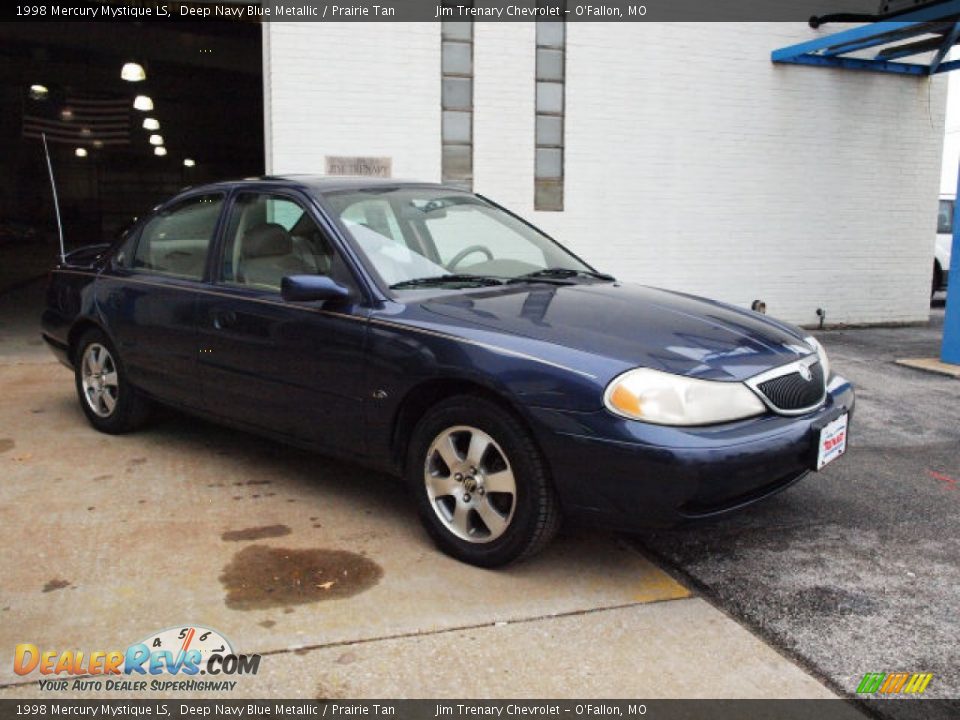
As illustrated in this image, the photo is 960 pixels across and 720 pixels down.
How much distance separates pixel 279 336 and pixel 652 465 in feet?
5.95

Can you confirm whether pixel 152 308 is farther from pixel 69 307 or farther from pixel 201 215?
pixel 69 307

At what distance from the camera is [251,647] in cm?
275

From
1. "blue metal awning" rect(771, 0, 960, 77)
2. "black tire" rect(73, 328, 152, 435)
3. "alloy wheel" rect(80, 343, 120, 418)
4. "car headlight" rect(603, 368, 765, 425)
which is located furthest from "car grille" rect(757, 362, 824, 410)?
"blue metal awning" rect(771, 0, 960, 77)

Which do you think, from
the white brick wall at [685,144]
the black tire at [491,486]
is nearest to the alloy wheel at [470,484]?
the black tire at [491,486]

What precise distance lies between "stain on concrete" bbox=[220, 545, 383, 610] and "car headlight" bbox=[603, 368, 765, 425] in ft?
3.75

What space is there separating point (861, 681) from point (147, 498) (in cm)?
307

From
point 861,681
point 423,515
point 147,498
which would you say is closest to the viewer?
point 861,681

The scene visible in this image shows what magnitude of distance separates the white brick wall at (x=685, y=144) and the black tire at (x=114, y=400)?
3730 millimetres

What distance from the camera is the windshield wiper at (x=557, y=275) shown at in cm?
410

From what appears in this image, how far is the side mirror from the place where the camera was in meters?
3.56

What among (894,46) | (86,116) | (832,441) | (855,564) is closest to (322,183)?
(832,441)

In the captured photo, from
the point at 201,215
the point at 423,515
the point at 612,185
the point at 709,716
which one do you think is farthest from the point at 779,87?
the point at 709,716

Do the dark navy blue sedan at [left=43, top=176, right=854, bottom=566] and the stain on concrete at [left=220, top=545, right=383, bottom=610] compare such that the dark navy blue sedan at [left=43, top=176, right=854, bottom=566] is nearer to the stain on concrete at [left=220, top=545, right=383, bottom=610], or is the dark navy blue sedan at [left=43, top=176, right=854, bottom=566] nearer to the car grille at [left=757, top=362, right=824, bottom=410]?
the car grille at [left=757, top=362, right=824, bottom=410]

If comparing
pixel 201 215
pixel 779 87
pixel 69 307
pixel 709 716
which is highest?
pixel 779 87
